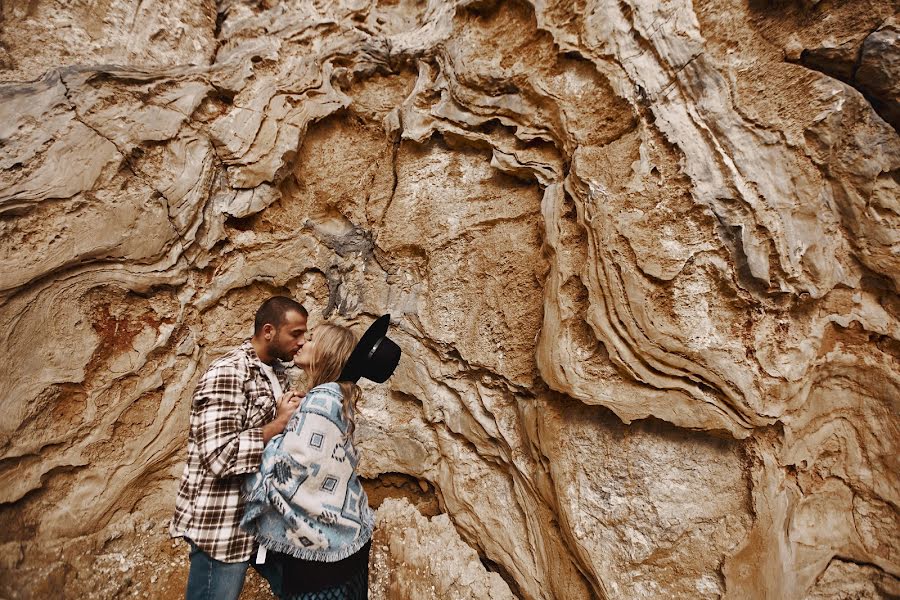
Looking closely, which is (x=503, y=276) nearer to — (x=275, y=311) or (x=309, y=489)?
(x=275, y=311)

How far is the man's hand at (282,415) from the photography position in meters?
1.81

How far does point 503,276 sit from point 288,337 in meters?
1.66

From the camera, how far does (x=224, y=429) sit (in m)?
1.80

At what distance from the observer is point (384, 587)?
276 centimetres

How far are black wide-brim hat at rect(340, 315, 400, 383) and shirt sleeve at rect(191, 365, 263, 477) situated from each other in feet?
1.70

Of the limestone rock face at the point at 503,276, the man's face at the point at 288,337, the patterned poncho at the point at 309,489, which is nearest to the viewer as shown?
the patterned poncho at the point at 309,489

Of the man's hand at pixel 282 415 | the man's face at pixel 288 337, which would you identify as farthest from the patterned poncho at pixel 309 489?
the man's face at pixel 288 337

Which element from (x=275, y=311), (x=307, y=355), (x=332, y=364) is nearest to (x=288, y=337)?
(x=275, y=311)

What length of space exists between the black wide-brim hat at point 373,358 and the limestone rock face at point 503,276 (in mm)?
1221

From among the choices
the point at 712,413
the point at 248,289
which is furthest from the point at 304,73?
the point at 712,413

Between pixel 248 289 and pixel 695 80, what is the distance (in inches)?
143

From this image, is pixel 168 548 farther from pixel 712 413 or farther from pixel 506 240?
pixel 712 413

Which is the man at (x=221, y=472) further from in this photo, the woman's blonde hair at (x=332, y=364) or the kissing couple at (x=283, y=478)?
the woman's blonde hair at (x=332, y=364)

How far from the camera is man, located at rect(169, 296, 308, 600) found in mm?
1765
